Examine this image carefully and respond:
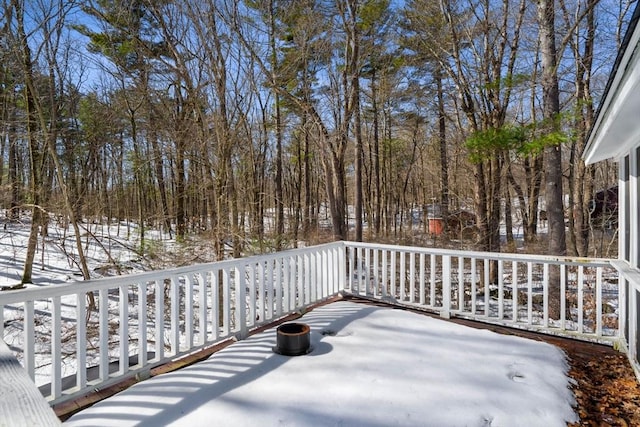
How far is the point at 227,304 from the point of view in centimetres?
341

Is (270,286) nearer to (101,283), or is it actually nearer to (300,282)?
(300,282)

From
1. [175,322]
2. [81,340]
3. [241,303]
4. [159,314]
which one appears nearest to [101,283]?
[81,340]

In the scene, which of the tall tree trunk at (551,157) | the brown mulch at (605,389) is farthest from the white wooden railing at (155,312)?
the tall tree trunk at (551,157)

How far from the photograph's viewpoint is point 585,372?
297 cm

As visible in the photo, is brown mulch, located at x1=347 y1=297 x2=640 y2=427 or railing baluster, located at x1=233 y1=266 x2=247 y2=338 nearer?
brown mulch, located at x1=347 y1=297 x2=640 y2=427

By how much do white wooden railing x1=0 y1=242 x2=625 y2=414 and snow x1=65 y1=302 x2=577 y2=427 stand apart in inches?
12.8

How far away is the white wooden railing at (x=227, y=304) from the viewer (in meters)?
2.42

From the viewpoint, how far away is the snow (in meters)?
2.16

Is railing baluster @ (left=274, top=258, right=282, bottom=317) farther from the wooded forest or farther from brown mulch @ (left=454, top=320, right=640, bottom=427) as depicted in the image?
the wooded forest

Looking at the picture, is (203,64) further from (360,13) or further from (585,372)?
(585,372)

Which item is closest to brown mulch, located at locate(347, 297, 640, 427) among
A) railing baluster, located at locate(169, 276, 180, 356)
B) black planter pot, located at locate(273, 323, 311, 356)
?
black planter pot, located at locate(273, 323, 311, 356)

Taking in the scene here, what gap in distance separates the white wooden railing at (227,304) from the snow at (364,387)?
1.07ft

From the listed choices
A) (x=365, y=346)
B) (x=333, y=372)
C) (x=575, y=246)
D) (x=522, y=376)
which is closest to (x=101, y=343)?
(x=333, y=372)

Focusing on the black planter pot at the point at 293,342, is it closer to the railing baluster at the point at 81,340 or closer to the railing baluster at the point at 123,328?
the railing baluster at the point at 123,328
